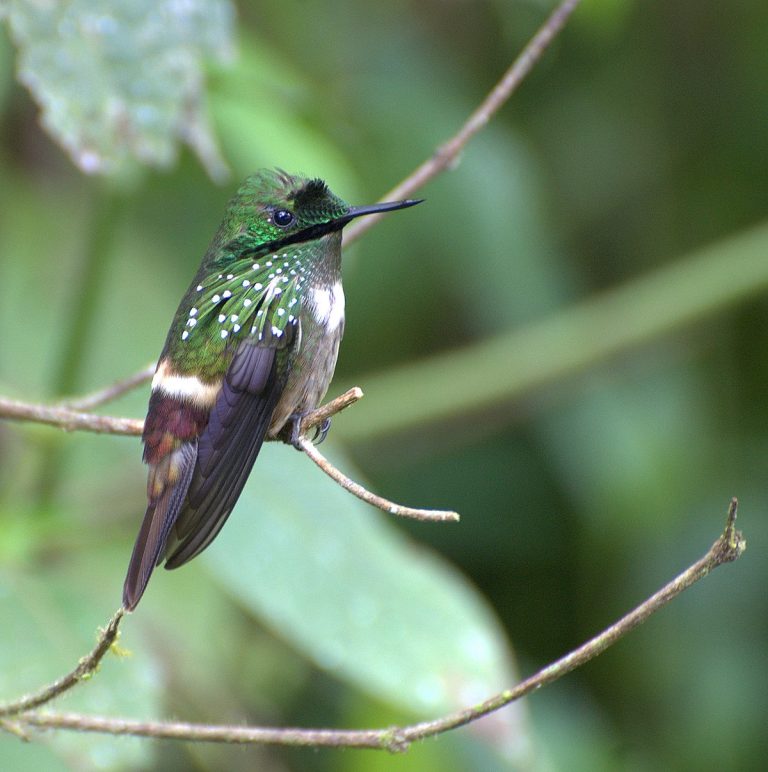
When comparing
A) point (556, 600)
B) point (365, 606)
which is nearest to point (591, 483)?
point (556, 600)

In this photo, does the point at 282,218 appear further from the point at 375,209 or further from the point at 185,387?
→ the point at 185,387

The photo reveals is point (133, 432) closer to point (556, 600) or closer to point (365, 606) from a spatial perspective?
point (365, 606)

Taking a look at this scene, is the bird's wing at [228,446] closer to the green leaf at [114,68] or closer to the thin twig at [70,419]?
the thin twig at [70,419]

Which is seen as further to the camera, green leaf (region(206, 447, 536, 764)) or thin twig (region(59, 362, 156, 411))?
green leaf (region(206, 447, 536, 764))

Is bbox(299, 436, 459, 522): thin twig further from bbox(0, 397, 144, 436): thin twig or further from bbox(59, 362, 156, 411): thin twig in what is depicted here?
bbox(59, 362, 156, 411): thin twig

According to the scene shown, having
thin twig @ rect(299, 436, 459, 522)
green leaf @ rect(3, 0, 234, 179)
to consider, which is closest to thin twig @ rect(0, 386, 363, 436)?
thin twig @ rect(299, 436, 459, 522)

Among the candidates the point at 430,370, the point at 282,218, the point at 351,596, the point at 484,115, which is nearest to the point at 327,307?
the point at 282,218
